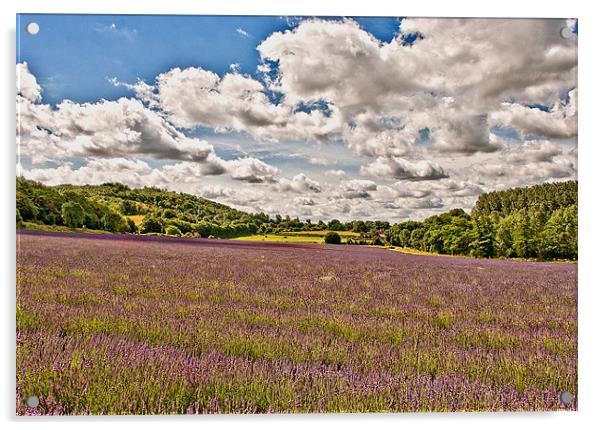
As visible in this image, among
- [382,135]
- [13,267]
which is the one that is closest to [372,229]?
[382,135]

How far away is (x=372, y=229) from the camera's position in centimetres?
422

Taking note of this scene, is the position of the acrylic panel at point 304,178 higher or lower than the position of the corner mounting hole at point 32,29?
lower

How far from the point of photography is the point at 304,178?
4.09 m

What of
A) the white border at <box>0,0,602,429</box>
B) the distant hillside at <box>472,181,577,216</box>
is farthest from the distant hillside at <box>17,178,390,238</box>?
the distant hillside at <box>472,181,577,216</box>

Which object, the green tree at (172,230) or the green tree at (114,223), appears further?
the green tree at (172,230)

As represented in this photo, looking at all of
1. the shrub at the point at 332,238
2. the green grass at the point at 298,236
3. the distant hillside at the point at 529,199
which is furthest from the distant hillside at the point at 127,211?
the distant hillside at the point at 529,199

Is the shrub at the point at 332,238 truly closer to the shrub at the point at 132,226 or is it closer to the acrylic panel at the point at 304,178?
the acrylic panel at the point at 304,178

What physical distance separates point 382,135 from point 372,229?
841 millimetres

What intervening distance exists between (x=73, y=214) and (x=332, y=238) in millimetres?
2272

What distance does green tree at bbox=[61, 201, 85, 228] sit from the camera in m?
4.01

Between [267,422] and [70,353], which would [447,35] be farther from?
[70,353]

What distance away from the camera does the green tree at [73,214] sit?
4008 millimetres
